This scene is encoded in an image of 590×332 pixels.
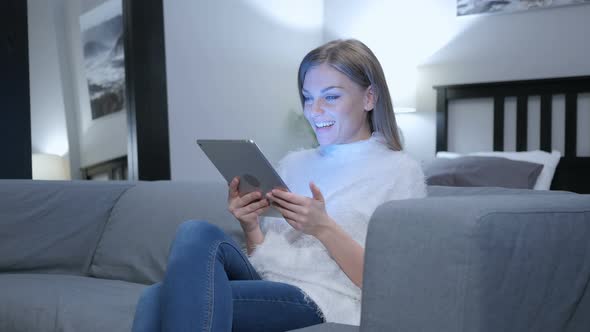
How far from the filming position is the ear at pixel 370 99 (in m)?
1.44

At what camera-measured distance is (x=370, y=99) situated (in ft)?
4.75

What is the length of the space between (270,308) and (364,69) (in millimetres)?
585

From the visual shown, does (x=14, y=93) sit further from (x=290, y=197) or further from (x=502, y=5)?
(x=502, y=5)

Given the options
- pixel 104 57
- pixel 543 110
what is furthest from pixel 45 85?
pixel 543 110

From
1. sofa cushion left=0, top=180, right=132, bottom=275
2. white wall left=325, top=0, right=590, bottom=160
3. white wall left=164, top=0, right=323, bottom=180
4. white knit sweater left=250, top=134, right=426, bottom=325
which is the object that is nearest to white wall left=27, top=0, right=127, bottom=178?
white wall left=164, top=0, right=323, bottom=180

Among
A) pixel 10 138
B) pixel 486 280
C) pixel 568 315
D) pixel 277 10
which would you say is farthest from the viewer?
pixel 277 10

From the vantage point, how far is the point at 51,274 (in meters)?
2.06

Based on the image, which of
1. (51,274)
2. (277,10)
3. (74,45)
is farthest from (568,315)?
(277,10)

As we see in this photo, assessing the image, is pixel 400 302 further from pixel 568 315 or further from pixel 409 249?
pixel 568 315

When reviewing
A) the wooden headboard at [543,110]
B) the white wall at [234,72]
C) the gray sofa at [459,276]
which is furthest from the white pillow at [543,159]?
the gray sofa at [459,276]

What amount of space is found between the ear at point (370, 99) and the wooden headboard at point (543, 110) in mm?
2168

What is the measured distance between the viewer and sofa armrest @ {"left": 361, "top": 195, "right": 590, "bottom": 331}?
0.90 metres

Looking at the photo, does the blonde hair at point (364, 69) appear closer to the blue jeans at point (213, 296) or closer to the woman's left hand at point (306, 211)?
the woman's left hand at point (306, 211)

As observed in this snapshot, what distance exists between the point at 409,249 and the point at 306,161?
2.15 feet
